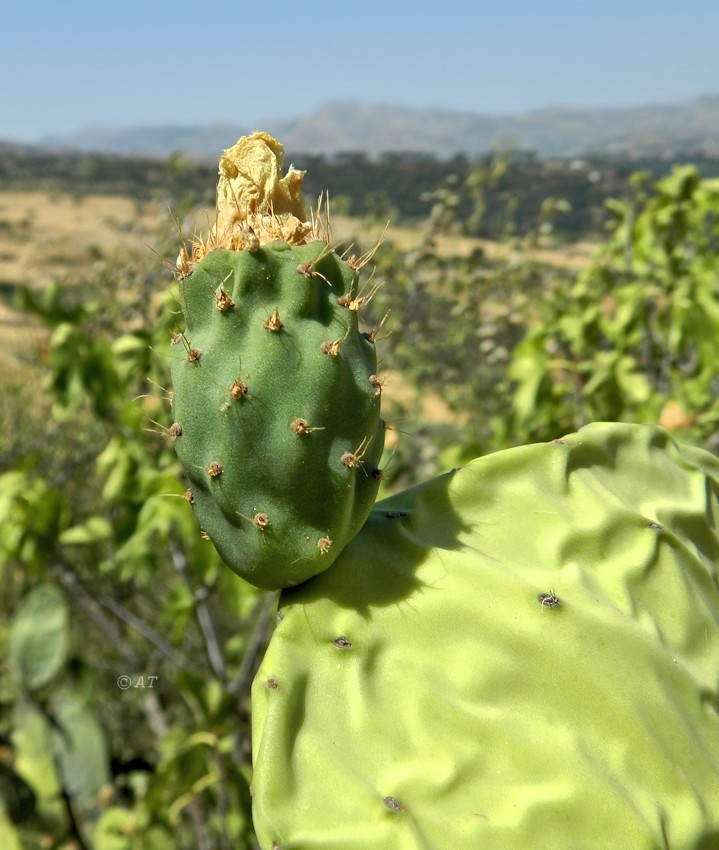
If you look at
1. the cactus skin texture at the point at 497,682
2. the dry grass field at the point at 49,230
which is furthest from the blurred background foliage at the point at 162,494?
the dry grass field at the point at 49,230

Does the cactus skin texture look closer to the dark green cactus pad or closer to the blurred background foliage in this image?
the dark green cactus pad

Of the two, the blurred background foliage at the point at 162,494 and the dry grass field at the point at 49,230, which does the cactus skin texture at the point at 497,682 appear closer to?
the blurred background foliage at the point at 162,494

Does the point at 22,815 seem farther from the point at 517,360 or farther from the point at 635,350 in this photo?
the point at 635,350

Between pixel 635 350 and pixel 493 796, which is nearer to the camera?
pixel 493 796

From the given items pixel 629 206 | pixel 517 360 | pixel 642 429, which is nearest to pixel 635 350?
pixel 629 206

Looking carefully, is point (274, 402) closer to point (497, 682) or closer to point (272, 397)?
point (272, 397)

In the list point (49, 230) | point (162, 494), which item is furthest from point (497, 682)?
point (49, 230)
